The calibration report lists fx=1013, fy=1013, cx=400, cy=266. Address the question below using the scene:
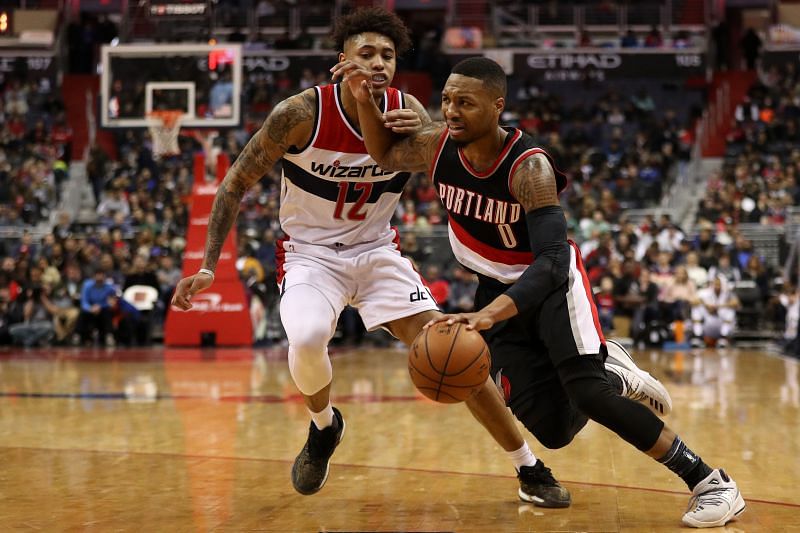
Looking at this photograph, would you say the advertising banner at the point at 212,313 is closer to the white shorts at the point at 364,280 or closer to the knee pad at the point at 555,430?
the white shorts at the point at 364,280

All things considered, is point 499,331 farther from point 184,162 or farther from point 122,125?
point 184,162

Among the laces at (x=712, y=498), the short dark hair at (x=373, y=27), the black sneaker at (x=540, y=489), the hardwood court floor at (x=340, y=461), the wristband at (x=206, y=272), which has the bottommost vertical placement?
the hardwood court floor at (x=340, y=461)

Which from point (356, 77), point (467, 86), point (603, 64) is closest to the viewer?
point (467, 86)

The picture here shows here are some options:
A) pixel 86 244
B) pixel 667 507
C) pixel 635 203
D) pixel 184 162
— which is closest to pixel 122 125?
pixel 86 244

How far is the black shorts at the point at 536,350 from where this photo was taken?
4441 mm

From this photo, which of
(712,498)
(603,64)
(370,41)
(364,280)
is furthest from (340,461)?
(603,64)

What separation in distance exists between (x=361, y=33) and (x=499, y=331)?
1.60 meters

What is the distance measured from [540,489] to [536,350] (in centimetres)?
65

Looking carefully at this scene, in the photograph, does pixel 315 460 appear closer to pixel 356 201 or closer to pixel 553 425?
pixel 553 425

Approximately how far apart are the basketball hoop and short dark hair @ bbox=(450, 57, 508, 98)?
1087 cm

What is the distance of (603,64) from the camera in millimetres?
25047

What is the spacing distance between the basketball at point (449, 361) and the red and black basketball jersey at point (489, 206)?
28.5 inches

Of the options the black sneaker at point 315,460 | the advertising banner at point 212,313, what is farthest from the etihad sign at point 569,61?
the black sneaker at point 315,460

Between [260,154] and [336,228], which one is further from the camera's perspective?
[336,228]
